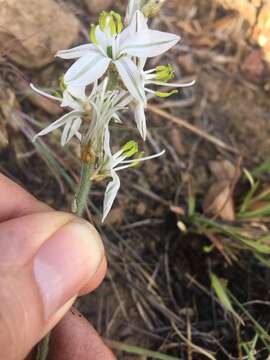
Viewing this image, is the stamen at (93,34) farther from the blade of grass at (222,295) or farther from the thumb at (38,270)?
the blade of grass at (222,295)

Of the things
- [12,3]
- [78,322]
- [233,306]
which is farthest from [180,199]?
[12,3]

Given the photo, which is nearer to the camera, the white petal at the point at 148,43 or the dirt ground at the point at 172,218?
the white petal at the point at 148,43

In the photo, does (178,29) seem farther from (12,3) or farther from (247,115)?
(12,3)

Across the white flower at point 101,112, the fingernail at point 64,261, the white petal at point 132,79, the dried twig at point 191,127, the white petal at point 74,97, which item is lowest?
the dried twig at point 191,127

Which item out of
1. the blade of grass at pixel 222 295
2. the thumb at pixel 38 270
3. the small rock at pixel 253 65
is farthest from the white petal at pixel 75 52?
the small rock at pixel 253 65

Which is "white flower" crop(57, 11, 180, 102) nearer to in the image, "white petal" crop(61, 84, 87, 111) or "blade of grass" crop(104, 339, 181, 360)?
"white petal" crop(61, 84, 87, 111)

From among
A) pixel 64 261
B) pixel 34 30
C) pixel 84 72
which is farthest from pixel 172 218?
pixel 84 72

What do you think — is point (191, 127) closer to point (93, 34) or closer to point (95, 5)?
point (95, 5)
